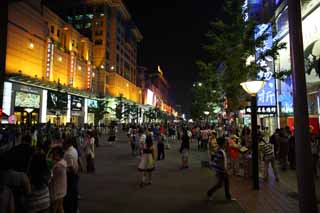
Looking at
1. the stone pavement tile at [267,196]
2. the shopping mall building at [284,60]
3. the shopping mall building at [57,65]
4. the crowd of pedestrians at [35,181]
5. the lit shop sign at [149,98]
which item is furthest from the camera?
the lit shop sign at [149,98]

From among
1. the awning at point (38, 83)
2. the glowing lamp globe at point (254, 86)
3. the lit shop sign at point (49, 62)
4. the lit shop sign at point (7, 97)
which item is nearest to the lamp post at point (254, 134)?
the glowing lamp globe at point (254, 86)

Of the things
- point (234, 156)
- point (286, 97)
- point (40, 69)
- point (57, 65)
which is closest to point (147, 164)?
point (234, 156)

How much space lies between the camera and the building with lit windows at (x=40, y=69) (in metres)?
32.8

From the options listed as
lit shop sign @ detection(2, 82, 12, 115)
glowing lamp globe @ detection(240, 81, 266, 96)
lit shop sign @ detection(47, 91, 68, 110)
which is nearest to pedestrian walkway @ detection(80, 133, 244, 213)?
glowing lamp globe @ detection(240, 81, 266, 96)

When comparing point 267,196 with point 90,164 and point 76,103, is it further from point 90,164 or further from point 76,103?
point 76,103

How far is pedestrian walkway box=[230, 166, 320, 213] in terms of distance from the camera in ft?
Result: 20.8

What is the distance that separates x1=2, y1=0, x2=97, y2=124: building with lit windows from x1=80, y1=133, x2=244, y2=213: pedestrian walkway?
18.2 metres

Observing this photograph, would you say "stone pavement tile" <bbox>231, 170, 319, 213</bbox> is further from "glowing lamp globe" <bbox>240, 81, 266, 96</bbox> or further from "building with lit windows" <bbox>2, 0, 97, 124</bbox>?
"building with lit windows" <bbox>2, 0, 97, 124</bbox>

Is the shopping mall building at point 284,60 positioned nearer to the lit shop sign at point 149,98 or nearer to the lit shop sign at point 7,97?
the lit shop sign at point 7,97

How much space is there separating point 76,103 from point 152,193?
148 feet

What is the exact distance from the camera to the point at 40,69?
1548 inches

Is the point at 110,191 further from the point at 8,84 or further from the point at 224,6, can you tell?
the point at 8,84

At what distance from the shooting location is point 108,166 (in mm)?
12742

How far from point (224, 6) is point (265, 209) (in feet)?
36.7
